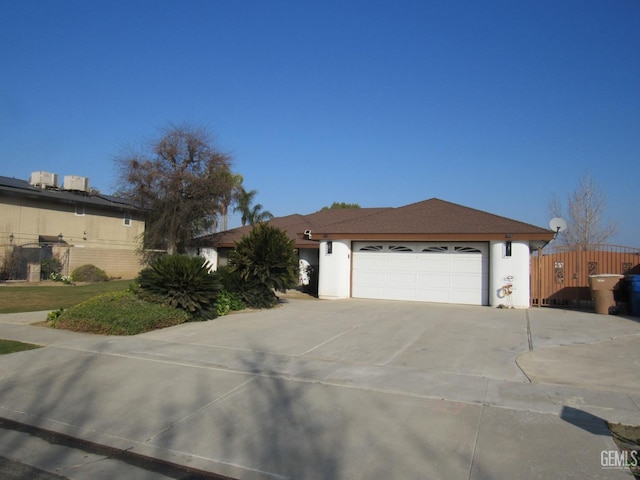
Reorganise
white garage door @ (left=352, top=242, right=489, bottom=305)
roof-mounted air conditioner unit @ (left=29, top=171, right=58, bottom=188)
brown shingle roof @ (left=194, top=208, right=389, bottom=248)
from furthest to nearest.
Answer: roof-mounted air conditioner unit @ (left=29, top=171, right=58, bottom=188) → brown shingle roof @ (left=194, top=208, right=389, bottom=248) → white garage door @ (left=352, top=242, right=489, bottom=305)

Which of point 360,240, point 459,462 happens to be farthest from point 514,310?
point 459,462

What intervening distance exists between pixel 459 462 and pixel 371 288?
14.3m

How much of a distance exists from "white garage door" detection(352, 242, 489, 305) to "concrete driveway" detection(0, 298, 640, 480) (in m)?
6.34

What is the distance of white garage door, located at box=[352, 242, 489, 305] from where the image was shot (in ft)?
55.8

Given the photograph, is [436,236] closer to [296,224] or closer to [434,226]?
[434,226]

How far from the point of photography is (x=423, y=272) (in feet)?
57.8

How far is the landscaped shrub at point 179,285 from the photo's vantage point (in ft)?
40.4

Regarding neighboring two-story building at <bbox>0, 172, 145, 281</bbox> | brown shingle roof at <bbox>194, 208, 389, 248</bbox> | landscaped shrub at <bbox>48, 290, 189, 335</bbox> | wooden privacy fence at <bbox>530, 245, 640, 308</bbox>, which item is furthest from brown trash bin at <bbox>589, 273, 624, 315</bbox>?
neighboring two-story building at <bbox>0, 172, 145, 281</bbox>

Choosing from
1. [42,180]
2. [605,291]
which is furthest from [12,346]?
[42,180]

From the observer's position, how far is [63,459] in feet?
→ 15.1

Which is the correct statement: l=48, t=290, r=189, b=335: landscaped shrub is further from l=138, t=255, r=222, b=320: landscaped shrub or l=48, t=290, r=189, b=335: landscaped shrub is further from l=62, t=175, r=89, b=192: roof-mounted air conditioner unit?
l=62, t=175, r=89, b=192: roof-mounted air conditioner unit

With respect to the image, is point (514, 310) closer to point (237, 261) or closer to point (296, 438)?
point (237, 261)

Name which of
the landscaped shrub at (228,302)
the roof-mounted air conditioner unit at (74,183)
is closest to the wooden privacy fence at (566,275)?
the landscaped shrub at (228,302)

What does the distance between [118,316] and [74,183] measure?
2673 cm
